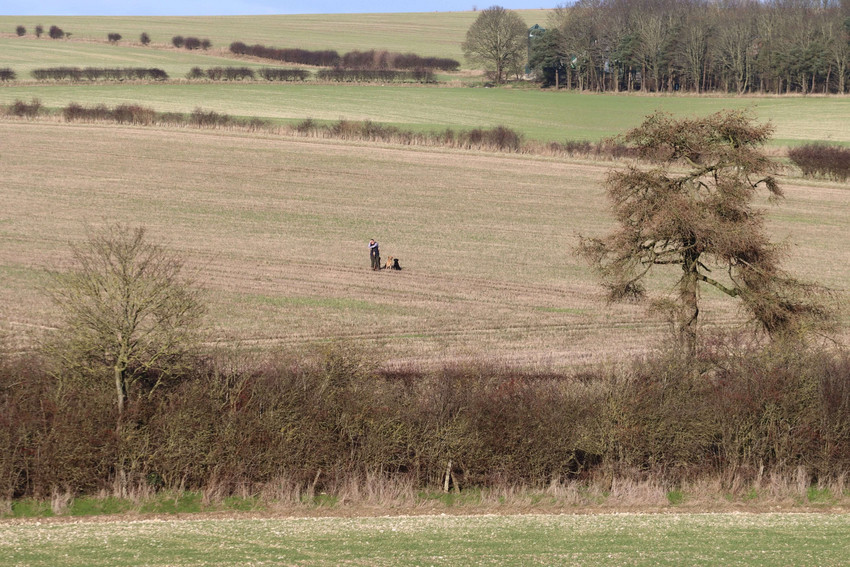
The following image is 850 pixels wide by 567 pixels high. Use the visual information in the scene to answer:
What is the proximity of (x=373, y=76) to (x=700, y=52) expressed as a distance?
36800mm

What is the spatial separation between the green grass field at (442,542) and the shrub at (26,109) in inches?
2350

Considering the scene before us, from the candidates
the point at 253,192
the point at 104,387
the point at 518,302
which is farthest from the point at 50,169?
the point at 104,387

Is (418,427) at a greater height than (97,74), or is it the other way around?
(97,74)

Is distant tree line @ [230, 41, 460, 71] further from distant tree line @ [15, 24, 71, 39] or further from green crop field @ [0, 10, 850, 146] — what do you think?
distant tree line @ [15, 24, 71, 39]

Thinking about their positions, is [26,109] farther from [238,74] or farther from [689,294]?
[689,294]

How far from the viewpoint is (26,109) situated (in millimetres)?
67875

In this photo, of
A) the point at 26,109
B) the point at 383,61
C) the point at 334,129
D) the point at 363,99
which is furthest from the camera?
the point at 383,61

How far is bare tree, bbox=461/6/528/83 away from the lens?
106 metres

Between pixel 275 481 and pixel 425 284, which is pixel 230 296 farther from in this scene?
pixel 275 481

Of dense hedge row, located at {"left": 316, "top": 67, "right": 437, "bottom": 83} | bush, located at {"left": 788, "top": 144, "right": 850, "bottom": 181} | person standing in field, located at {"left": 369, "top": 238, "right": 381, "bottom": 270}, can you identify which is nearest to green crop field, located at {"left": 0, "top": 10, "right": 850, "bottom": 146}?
dense hedge row, located at {"left": 316, "top": 67, "right": 437, "bottom": 83}

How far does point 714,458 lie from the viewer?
19219 mm

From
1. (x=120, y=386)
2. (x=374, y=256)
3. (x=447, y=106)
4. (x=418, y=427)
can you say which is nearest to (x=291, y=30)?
(x=447, y=106)

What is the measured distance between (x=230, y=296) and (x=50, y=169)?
27.4 m

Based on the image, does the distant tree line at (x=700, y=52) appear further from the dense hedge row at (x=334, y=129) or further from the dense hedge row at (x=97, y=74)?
the dense hedge row at (x=97, y=74)
